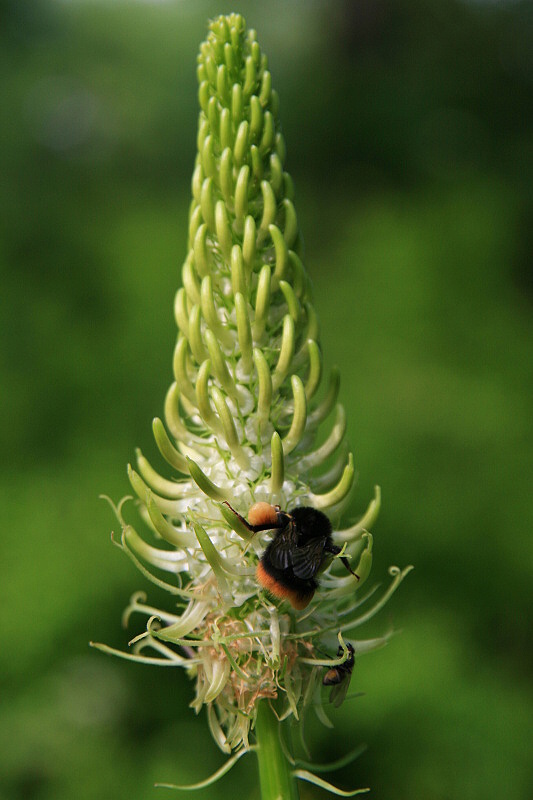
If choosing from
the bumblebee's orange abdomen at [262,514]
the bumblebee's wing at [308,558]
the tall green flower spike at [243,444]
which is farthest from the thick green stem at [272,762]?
the bumblebee's orange abdomen at [262,514]

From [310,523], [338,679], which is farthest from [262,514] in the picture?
[338,679]

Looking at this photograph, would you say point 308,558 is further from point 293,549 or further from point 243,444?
point 243,444

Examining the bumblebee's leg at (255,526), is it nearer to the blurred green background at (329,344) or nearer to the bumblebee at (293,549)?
the bumblebee at (293,549)

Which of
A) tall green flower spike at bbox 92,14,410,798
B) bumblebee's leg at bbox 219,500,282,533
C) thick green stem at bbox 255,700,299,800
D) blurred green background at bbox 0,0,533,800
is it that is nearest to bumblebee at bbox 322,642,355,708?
tall green flower spike at bbox 92,14,410,798

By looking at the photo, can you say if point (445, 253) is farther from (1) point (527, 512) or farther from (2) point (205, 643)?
(2) point (205, 643)

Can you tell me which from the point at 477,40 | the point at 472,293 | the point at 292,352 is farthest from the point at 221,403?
the point at 477,40
